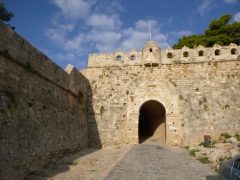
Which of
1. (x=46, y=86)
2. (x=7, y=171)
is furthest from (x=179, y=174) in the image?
(x=46, y=86)

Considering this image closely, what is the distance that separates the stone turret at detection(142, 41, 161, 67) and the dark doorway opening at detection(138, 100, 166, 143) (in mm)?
2846

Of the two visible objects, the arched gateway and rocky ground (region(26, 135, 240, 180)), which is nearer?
rocky ground (region(26, 135, 240, 180))

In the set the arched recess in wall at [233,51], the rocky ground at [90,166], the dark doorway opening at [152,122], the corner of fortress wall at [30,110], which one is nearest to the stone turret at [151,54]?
the dark doorway opening at [152,122]

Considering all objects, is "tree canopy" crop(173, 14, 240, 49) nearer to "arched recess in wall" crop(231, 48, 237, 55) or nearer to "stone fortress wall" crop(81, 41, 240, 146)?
"arched recess in wall" crop(231, 48, 237, 55)

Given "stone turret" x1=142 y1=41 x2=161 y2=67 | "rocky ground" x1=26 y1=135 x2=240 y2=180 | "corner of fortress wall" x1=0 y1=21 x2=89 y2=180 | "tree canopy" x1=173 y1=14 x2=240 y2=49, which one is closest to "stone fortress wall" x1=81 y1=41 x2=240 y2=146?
"stone turret" x1=142 y1=41 x2=161 y2=67

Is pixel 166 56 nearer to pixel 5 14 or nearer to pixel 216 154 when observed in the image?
pixel 216 154

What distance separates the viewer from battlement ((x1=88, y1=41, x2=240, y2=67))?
12.9 metres

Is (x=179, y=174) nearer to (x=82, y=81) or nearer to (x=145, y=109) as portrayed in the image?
(x=82, y=81)

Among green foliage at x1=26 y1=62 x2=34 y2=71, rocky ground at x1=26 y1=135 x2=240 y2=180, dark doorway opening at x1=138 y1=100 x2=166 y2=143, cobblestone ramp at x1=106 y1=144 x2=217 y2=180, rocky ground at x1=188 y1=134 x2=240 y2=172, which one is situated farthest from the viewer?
dark doorway opening at x1=138 y1=100 x2=166 y2=143

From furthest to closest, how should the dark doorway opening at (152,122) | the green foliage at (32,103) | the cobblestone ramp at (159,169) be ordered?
the dark doorway opening at (152,122)
the green foliage at (32,103)
the cobblestone ramp at (159,169)

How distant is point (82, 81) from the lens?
1245 centimetres

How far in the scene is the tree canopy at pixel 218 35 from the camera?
66.8ft

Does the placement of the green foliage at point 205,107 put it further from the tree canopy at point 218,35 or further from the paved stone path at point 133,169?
the tree canopy at point 218,35

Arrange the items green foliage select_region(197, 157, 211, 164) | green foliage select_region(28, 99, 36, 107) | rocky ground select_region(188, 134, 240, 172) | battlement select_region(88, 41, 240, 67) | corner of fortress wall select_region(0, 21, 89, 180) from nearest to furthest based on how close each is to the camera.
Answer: corner of fortress wall select_region(0, 21, 89, 180), green foliage select_region(28, 99, 36, 107), rocky ground select_region(188, 134, 240, 172), green foliage select_region(197, 157, 211, 164), battlement select_region(88, 41, 240, 67)
